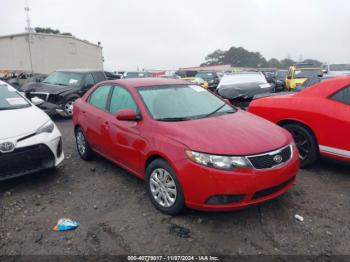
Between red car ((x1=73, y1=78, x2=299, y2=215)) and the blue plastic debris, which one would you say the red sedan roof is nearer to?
red car ((x1=73, y1=78, x2=299, y2=215))

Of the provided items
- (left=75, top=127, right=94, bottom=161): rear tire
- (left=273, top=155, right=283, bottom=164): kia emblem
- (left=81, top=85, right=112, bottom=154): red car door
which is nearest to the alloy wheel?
(left=273, top=155, right=283, bottom=164): kia emblem

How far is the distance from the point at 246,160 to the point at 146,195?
1.61 metres

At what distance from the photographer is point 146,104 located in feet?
13.4

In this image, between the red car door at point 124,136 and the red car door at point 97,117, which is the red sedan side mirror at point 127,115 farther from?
the red car door at point 97,117

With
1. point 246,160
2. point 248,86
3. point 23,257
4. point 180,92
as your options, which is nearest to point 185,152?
point 246,160

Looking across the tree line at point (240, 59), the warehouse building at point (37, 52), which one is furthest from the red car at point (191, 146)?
the tree line at point (240, 59)

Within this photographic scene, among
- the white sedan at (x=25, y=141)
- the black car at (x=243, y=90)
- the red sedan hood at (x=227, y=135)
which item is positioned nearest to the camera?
the red sedan hood at (x=227, y=135)

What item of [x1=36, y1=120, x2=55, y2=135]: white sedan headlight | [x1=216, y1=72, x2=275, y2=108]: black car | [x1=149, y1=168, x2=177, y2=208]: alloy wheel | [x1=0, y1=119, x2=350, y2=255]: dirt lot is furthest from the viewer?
[x1=216, y1=72, x2=275, y2=108]: black car

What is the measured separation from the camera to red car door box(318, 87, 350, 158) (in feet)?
14.3

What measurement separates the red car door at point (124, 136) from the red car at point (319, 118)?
2554 mm

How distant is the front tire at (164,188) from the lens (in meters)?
3.46

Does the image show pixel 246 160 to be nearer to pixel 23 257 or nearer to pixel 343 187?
pixel 343 187

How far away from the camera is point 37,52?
20.7m

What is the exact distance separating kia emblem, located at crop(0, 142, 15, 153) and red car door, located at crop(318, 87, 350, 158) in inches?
169
